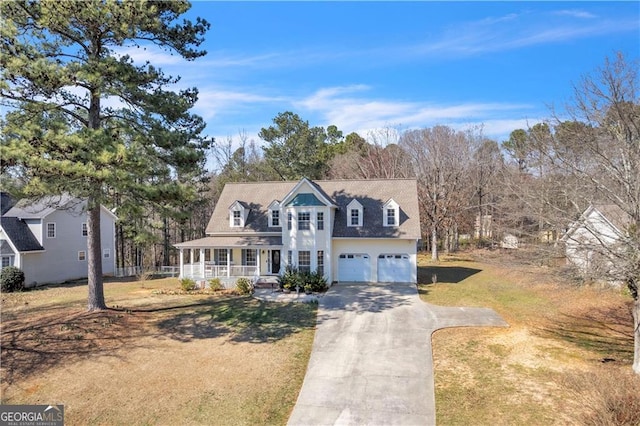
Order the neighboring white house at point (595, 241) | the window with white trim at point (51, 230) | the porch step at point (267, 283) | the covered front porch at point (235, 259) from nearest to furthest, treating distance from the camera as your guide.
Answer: the neighboring white house at point (595, 241)
the porch step at point (267, 283)
the covered front porch at point (235, 259)
the window with white trim at point (51, 230)

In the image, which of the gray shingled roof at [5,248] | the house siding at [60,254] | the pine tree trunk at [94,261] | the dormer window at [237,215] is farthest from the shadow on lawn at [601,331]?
the gray shingled roof at [5,248]

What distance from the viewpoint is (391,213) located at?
2644cm

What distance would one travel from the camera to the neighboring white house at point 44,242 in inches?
1080

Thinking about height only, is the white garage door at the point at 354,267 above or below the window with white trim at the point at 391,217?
below

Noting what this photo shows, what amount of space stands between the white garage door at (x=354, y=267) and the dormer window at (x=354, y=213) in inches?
86.4

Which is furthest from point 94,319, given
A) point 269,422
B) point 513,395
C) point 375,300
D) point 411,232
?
point 411,232

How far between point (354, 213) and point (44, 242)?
23.7 metres

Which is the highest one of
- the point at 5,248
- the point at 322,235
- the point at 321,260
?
the point at 322,235

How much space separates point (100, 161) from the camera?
13391mm

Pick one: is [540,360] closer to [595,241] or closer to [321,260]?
[595,241]

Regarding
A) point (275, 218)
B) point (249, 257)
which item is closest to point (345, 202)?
point (275, 218)

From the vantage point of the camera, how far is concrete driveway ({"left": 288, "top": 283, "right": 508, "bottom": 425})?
10.5 meters

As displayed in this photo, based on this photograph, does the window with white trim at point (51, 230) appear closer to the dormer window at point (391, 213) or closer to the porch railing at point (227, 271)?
the porch railing at point (227, 271)

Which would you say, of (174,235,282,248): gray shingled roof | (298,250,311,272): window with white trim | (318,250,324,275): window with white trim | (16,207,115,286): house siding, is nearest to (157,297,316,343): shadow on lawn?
(298,250,311,272): window with white trim
